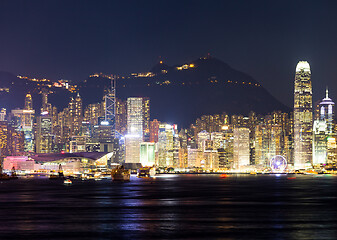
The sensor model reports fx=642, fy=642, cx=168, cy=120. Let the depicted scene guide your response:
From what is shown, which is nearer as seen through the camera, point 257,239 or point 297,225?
point 257,239

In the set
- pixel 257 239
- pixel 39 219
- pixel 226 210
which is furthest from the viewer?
pixel 226 210

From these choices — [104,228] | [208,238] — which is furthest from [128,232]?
[208,238]

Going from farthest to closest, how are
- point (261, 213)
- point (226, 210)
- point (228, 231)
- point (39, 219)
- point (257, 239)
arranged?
point (226, 210), point (261, 213), point (39, 219), point (228, 231), point (257, 239)

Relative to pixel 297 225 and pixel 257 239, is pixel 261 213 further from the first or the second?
pixel 257 239

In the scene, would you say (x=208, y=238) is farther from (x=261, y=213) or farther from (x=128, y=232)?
(x=261, y=213)

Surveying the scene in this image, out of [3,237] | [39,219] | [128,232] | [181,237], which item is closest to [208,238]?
[181,237]

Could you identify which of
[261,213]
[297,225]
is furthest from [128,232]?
Answer: [261,213]

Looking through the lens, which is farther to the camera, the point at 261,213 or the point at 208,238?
the point at 261,213

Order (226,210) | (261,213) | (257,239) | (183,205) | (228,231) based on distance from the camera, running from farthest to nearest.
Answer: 1. (183,205)
2. (226,210)
3. (261,213)
4. (228,231)
5. (257,239)

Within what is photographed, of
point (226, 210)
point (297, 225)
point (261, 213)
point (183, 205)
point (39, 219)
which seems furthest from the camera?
point (183, 205)
